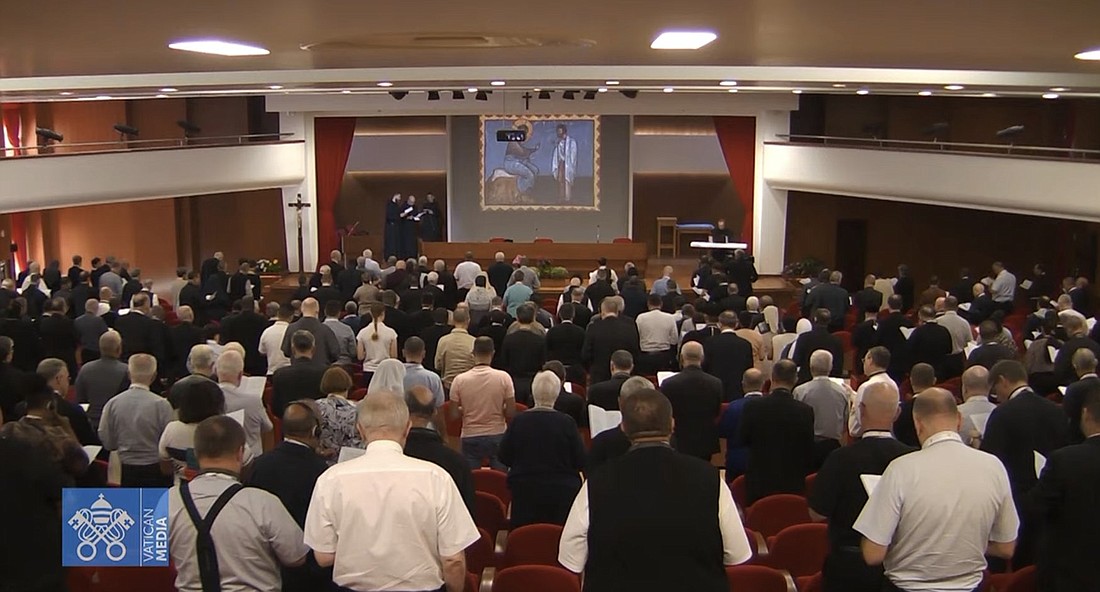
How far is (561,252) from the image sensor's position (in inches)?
813

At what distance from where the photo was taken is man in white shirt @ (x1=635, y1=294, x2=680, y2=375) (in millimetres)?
10281

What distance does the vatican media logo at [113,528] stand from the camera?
4.10 meters

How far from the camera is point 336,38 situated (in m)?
6.33

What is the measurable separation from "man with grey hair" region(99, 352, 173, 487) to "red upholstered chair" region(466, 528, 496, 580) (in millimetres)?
Answer: 2149

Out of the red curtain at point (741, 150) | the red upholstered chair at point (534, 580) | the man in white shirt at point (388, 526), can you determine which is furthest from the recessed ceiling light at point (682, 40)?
the red curtain at point (741, 150)

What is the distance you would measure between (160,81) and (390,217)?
993 centimetres

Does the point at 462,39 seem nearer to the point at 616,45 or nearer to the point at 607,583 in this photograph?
the point at 616,45

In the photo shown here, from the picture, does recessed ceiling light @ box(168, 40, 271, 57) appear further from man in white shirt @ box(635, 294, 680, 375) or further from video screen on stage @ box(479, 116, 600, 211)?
video screen on stage @ box(479, 116, 600, 211)

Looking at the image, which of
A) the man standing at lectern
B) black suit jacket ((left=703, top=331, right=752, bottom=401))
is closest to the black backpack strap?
black suit jacket ((left=703, top=331, right=752, bottom=401))

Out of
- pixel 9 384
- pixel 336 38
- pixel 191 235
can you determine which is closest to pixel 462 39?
pixel 336 38

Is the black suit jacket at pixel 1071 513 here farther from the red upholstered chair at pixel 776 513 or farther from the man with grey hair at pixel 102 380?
the man with grey hair at pixel 102 380

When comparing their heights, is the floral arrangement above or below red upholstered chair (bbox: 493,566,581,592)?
above

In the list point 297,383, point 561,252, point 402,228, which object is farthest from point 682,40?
point 402,228

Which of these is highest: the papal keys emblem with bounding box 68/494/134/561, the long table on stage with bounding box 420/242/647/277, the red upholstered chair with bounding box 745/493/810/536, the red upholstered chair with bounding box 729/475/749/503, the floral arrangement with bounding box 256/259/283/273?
the long table on stage with bounding box 420/242/647/277
